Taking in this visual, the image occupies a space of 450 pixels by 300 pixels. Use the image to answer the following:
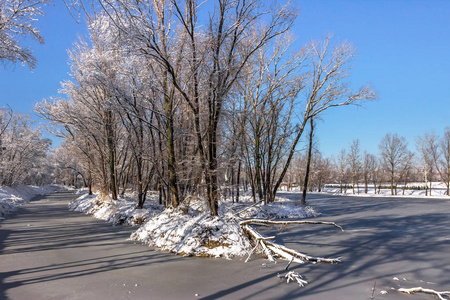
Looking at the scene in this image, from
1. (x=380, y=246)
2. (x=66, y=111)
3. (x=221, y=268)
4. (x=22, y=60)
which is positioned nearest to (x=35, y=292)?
(x=221, y=268)

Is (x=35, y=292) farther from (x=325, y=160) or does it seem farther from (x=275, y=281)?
(x=325, y=160)

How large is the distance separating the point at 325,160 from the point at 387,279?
233ft

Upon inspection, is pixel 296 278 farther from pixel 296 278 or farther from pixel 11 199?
pixel 11 199

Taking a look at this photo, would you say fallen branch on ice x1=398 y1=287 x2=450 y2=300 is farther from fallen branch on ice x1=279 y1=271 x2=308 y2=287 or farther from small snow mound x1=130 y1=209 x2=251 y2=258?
small snow mound x1=130 y1=209 x2=251 y2=258

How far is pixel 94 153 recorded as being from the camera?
20922 mm

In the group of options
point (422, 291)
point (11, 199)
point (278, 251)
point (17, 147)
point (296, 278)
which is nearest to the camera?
point (422, 291)

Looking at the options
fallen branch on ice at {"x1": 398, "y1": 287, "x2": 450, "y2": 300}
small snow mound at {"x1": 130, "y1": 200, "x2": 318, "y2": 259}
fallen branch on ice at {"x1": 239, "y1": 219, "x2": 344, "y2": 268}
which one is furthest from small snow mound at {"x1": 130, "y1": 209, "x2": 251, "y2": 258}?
fallen branch on ice at {"x1": 398, "y1": 287, "x2": 450, "y2": 300}

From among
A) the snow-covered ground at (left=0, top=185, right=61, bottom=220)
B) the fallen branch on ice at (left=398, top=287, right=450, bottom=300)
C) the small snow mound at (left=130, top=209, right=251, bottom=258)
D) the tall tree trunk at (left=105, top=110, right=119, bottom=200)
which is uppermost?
the tall tree trunk at (left=105, top=110, right=119, bottom=200)

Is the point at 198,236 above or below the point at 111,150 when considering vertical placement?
below

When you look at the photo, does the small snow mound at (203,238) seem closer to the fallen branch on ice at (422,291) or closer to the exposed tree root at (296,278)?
the exposed tree root at (296,278)

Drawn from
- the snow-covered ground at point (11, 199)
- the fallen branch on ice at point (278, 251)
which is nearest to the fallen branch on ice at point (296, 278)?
the fallen branch on ice at point (278, 251)

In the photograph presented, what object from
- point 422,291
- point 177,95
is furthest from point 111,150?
point 422,291

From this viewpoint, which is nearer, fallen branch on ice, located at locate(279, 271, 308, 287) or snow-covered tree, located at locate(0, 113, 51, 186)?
fallen branch on ice, located at locate(279, 271, 308, 287)

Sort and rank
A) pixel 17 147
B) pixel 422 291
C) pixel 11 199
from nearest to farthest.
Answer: pixel 422 291 < pixel 11 199 < pixel 17 147
